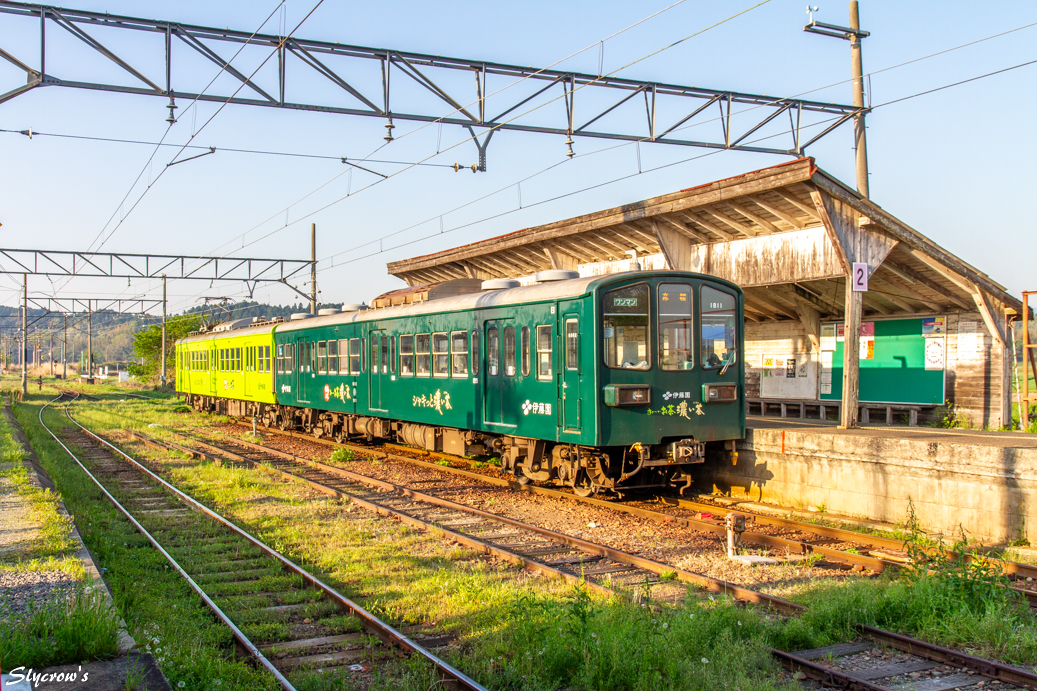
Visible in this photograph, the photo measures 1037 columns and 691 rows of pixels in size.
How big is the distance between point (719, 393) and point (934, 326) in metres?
6.11

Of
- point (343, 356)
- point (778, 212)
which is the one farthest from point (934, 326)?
point (343, 356)

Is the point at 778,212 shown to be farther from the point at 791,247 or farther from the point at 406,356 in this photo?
the point at 406,356

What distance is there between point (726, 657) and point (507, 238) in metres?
15.1

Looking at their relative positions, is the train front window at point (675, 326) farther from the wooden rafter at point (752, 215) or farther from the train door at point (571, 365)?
the wooden rafter at point (752, 215)

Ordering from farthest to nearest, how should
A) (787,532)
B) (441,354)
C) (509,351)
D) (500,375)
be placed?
1. (441,354)
2. (500,375)
3. (509,351)
4. (787,532)

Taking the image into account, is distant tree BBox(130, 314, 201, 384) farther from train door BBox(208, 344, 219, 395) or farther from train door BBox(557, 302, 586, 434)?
train door BBox(557, 302, 586, 434)

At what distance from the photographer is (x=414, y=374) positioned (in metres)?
15.0

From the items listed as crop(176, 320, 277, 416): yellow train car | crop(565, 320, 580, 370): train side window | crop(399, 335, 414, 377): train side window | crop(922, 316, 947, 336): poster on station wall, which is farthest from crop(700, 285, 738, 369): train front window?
crop(176, 320, 277, 416): yellow train car

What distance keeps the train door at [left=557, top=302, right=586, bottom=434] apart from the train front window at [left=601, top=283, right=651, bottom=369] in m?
0.35

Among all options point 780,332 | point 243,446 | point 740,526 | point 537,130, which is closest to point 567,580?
point 740,526

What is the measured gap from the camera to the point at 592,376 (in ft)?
34.1

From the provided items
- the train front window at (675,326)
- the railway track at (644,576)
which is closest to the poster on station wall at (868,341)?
the train front window at (675,326)

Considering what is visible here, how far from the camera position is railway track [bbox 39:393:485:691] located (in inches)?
223

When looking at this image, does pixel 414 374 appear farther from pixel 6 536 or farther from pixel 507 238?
pixel 6 536
